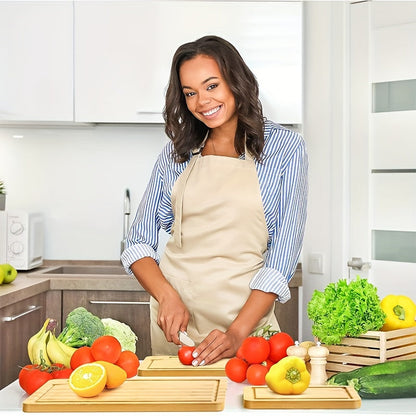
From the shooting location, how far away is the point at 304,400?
1.28m

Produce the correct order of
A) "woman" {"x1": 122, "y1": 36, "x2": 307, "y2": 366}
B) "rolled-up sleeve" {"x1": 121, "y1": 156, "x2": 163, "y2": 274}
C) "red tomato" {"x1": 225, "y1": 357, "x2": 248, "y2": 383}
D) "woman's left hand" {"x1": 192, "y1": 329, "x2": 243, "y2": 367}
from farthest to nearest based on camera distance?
"rolled-up sleeve" {"x1": 121, "y1": 156, "x2": 163, "y2": 274}, "woman" {"x1": 122, "y1": 36, "x2": 307, "y2": 366}, "woman's left hand" {"x1": 192, "y1": 329, "x2": 243, "y2": 367}, "red tomato" {"x1": 225, "y1": 357, "x2": 248, "y2": 383}

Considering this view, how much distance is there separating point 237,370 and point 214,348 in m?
0.17

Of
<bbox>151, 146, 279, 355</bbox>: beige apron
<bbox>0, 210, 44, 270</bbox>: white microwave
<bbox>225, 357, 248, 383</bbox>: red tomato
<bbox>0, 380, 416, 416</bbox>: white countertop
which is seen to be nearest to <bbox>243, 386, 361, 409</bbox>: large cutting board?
<bbox>0, 380, 416, 416</bbox>: white countertop

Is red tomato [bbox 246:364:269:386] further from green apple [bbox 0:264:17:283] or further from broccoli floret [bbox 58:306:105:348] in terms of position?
green apple [bbox 0:264:17:283]

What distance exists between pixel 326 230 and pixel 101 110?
1.19 meters

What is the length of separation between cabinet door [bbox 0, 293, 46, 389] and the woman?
86 centimetres

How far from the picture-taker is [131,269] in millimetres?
2088

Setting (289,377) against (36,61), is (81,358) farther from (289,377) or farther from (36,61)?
(36,61)

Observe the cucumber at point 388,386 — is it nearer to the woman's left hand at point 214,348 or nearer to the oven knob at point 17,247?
the woman's left hand at point 214,348

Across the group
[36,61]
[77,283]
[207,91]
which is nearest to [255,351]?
[207,91]

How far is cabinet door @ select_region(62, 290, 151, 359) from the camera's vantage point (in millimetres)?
3094

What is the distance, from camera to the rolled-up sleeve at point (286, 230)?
6.16 ft

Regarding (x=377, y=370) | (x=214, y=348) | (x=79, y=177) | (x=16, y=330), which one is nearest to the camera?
(x=377, y=370)

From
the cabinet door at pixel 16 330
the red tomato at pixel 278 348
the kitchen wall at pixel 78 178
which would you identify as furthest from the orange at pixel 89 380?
the kitchen wall at pixel 78 178
